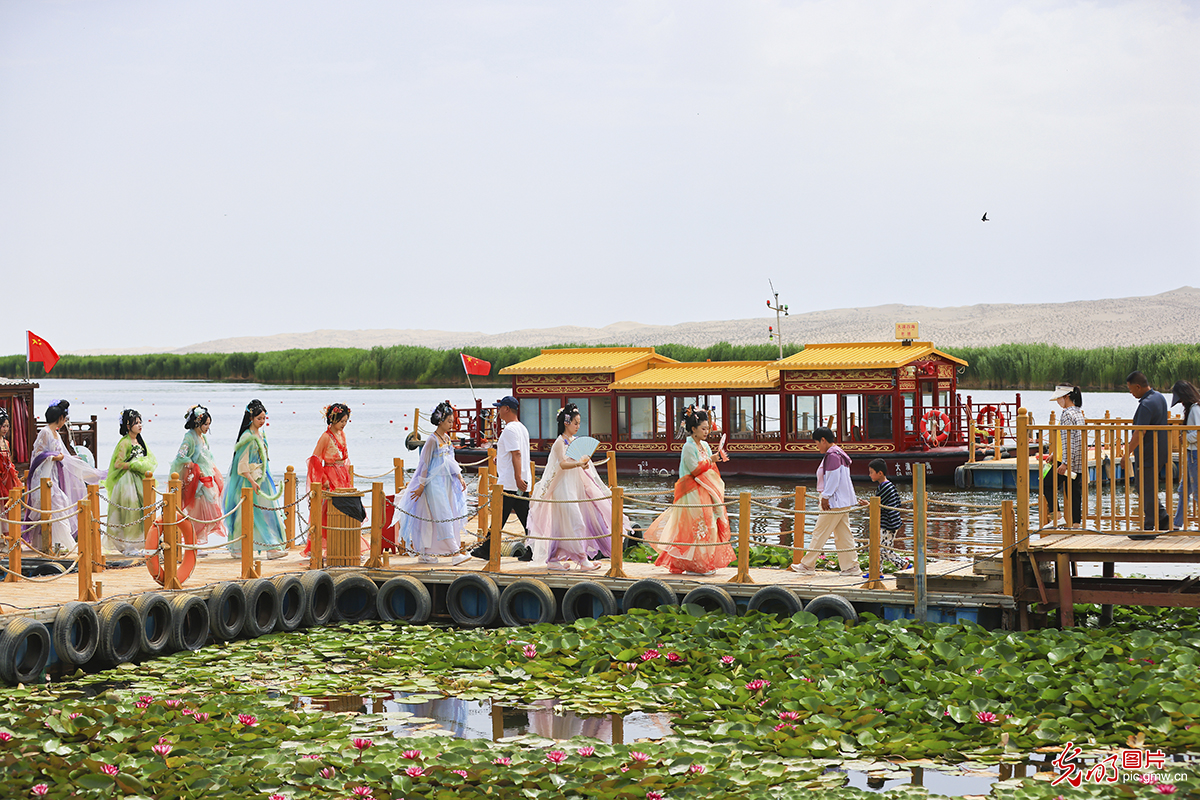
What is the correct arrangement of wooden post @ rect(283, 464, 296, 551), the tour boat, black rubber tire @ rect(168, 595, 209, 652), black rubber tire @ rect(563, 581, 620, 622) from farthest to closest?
the tour boat
wooden post @ rect(283, 464, 296, 551)
black rubber tire @ rect(563, 581, 620, 622)
black rubber tire @ rect(168, 595, 209, 652)

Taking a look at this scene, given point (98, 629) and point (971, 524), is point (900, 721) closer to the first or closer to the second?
point (98, 629)

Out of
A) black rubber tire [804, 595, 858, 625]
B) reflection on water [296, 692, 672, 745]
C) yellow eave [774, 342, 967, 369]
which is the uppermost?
yellow eave [774, 342, 967, 369]

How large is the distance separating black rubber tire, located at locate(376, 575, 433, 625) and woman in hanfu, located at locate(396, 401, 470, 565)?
623mm

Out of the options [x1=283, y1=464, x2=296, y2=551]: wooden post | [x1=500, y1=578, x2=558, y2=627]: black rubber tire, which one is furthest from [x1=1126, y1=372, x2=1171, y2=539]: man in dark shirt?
[x1=283, y1=464, x2=296, y2=551]: wooden post

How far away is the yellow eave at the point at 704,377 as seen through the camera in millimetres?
28391

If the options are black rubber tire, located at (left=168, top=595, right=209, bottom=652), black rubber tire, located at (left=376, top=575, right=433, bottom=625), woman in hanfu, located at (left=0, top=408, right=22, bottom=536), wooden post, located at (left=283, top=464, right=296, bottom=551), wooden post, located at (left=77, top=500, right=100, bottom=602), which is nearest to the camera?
wooden post, located at (left=77, top=500, right=100, bottom=602)

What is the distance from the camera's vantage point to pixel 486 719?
8.14m

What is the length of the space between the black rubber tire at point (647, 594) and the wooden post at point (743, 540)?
587 millimetres

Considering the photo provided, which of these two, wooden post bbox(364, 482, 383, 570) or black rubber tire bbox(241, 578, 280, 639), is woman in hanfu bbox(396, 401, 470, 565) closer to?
wooden post bbox(364, 482, 383, 570)

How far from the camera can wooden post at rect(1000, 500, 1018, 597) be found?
30.6 ft

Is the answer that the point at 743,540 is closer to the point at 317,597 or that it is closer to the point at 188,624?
the point at 317,597

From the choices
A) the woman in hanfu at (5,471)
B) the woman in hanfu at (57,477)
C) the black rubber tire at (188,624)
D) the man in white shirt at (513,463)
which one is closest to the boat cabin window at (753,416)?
the man in white shirt at (513,463)

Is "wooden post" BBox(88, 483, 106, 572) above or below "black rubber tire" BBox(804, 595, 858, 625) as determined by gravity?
above

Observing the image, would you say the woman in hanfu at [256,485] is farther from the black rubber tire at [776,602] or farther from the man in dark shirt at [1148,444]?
the man in dark shirt at [1148,444]
